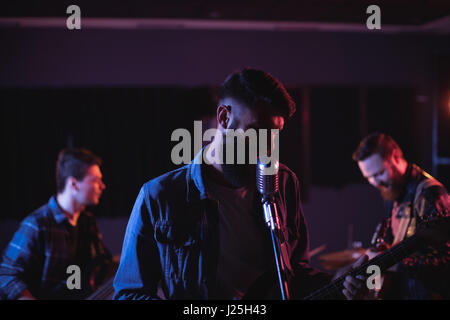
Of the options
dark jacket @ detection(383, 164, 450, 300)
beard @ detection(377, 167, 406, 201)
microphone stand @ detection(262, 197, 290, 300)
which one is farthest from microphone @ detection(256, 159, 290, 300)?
beard @ detection(377, 167, 406, 201)

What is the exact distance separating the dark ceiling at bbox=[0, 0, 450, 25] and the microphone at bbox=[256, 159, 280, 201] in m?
3.16

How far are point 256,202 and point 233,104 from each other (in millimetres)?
393

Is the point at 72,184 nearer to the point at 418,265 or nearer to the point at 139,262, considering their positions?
the point at 139,262

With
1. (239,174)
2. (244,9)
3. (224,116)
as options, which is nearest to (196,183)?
(239,174)

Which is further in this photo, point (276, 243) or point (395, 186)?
point (395, 186)

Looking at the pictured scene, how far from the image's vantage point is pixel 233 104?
142 cm

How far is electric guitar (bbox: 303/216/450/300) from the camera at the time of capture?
149 centimetres

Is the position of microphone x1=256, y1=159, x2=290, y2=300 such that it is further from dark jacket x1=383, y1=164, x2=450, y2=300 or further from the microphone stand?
dark jacket x1=383, y1=164, x2=450, y2=300

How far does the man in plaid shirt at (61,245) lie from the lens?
2.68 meters

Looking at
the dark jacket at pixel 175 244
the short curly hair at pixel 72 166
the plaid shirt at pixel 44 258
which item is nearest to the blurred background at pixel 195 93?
the short curly hair at pixel 72 166

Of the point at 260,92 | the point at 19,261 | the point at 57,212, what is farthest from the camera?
the point at 57,212

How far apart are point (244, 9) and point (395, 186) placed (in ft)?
8.54

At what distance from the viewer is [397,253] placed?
1.50 meters
